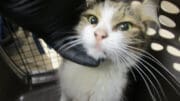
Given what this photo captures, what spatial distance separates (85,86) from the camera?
3.22 ft

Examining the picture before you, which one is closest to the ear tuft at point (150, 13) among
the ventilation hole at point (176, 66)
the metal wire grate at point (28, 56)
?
the ventilation hole at point (176, 66)

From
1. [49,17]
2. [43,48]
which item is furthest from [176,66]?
[43,48]

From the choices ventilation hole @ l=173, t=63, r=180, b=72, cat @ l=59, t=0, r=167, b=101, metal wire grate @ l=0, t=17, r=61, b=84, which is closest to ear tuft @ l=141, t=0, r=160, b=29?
cat @ l=59, t=0, r=167, b=101

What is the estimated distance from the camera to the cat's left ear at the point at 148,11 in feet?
2.90

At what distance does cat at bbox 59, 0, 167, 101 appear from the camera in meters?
0.84

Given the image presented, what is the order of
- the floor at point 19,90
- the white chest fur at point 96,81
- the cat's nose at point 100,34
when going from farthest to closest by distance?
1. the floor at point 19,90
2. the white chest fur at point 96,81
3. the cat's nose at point 100,34

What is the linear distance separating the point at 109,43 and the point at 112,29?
0.15 feet

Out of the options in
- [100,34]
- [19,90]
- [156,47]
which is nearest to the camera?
[100,34]

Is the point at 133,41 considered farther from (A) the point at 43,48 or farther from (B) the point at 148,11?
(A) the point at 43,48

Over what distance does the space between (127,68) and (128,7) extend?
162mm

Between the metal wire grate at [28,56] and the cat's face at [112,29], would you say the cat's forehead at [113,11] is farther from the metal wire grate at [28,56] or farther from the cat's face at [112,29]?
the metal wire grate at [28,56]

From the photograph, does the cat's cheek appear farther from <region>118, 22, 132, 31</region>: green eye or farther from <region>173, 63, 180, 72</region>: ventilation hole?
<region>173, 63, 180, 72</region>: ventilation hole

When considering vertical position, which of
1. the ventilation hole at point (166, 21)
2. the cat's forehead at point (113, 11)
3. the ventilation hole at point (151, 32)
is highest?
the cat's forehead at point (113, 11)

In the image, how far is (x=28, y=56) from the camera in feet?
4.43
